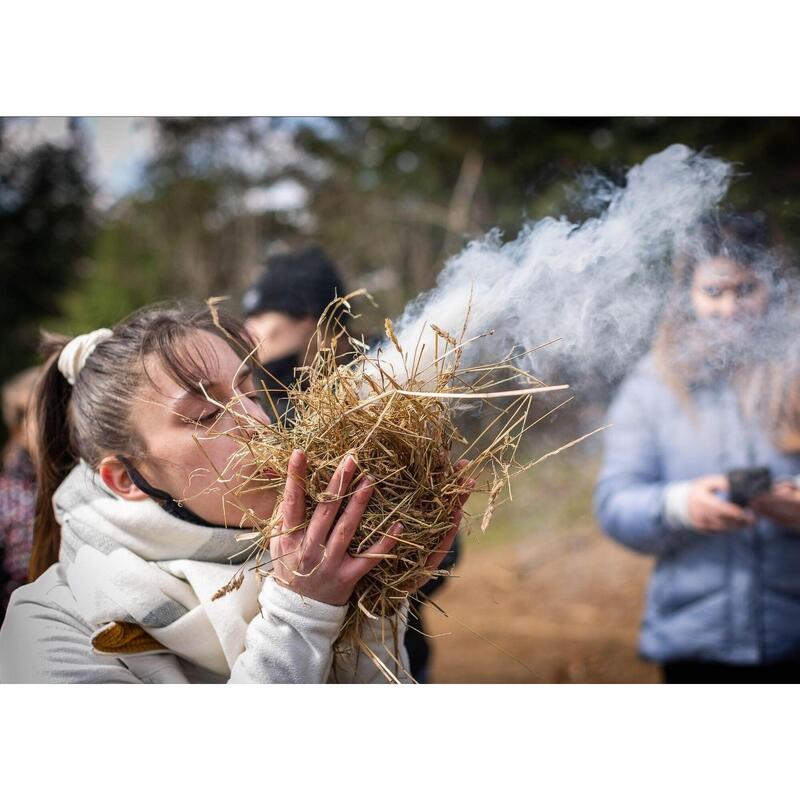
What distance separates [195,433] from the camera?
1.76 meters

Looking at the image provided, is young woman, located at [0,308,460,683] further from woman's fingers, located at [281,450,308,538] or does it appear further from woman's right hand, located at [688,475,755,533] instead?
woman's right hand, located at [688,475,755,533]

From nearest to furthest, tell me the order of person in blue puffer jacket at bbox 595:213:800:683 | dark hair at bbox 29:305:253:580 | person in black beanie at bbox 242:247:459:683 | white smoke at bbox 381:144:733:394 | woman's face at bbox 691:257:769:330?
dark hair at bbox 29:305:253:580 → white smoke at bbox 381:144:733:394 → person in black beanie at bbox 242:247:459:683 → woman's face at bbox 691:257:769:330 → person in blue puffer jacket at bbox 595:213:800:683

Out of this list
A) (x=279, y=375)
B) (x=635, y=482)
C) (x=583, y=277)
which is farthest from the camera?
(x=635, y=482)

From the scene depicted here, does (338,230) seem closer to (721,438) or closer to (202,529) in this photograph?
(721,438)

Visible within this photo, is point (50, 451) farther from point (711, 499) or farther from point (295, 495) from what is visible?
point (711, 499)

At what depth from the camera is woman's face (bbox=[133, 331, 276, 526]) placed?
176 centimetres

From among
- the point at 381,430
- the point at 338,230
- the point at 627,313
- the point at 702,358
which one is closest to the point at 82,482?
the point at 381,430

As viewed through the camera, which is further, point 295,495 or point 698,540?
point 698,540

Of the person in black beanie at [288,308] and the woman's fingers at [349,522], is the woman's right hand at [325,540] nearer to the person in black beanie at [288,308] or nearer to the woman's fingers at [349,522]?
the woman's fingers at [349,522]

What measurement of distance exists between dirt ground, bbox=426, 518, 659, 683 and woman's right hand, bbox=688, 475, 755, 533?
6.89 ft

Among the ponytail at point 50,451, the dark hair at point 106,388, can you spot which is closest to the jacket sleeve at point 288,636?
the dark hair at point 106,388

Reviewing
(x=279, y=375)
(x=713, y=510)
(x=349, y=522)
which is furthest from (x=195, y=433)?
(x=713, y=510)

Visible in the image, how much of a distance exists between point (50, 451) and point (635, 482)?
1912mm

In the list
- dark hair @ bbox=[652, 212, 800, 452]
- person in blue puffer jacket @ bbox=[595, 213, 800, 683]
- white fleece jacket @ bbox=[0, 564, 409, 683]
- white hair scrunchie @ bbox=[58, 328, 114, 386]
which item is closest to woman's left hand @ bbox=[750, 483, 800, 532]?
person in blue puffer jacket @ bbox=[595, 213, 800, 683]
